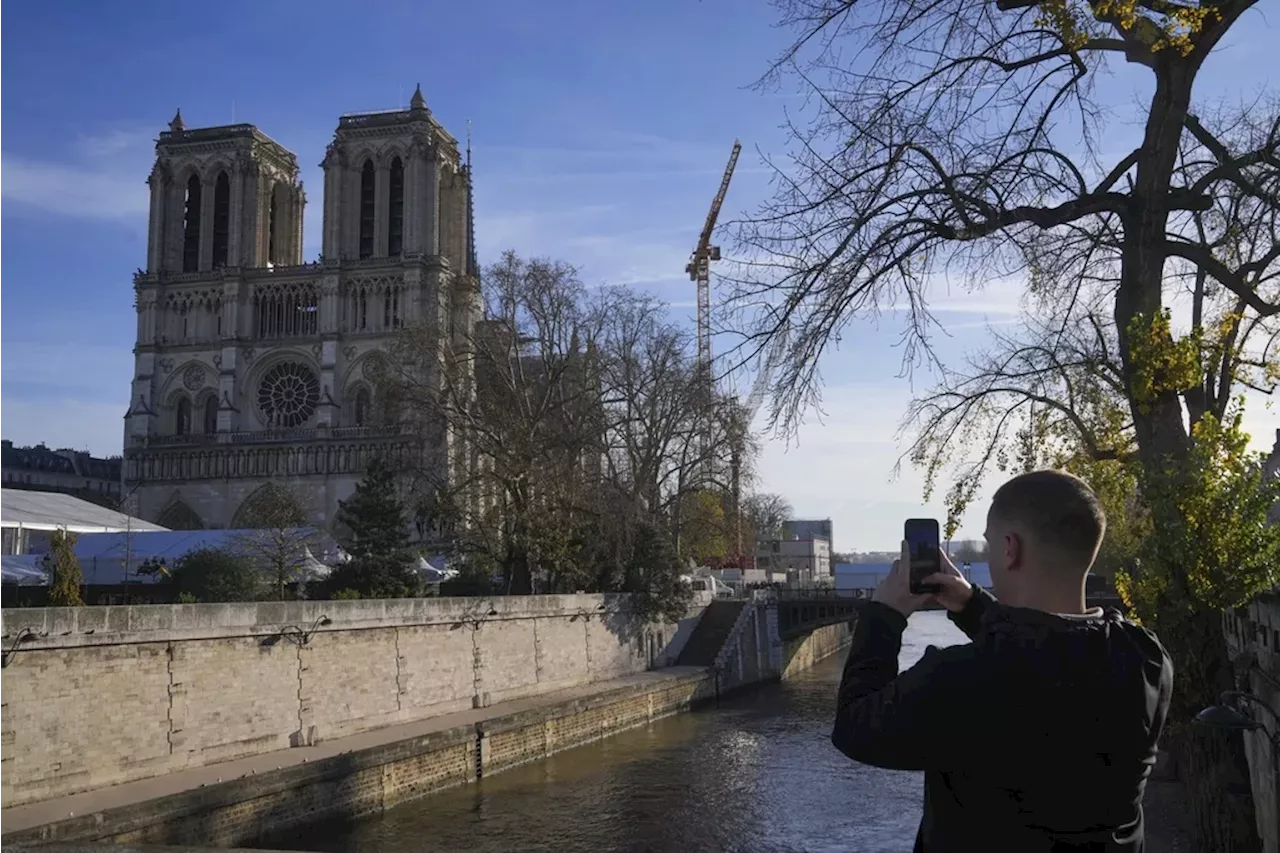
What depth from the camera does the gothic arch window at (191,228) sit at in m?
64.9

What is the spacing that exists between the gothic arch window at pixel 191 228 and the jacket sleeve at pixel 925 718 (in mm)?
68038

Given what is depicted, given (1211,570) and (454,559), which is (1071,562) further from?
(454,559)

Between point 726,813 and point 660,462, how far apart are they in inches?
800

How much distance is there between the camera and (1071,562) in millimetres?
2139

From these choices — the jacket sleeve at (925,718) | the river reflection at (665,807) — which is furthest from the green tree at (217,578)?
the jacket sleeve at (925,718)

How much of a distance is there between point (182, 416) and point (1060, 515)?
6732 centimetres

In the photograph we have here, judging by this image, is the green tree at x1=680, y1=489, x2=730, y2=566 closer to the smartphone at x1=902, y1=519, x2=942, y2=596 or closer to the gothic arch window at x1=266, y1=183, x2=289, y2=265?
the smartphone at x1=902, y1=519, x2=942, y2=596

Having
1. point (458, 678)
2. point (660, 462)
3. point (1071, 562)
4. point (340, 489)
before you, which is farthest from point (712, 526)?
point (1071, 562)

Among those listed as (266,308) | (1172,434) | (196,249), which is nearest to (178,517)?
(266,308)

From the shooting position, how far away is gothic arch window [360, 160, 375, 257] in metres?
62.5

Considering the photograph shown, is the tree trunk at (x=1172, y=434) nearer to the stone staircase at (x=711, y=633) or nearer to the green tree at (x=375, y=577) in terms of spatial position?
the green tree at (x=375, y=577)

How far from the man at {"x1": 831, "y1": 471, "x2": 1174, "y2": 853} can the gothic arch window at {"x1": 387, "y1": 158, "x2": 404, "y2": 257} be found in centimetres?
6203

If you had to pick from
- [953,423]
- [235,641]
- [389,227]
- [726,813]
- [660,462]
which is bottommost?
[726,813]

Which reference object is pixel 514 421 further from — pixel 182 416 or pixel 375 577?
pixel 182 416
